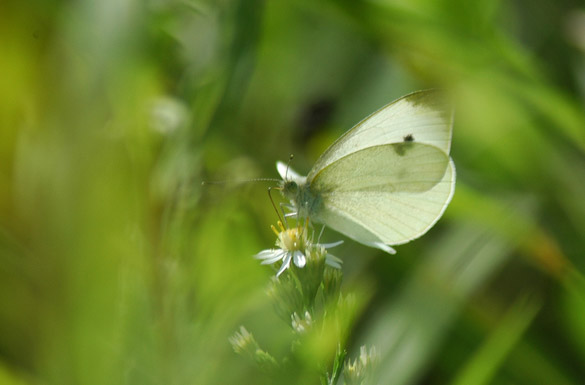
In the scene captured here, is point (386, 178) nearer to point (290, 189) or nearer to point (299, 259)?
point (290, 189)

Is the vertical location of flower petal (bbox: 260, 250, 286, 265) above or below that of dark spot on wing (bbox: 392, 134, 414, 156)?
below

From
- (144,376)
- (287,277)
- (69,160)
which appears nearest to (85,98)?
(69,160)

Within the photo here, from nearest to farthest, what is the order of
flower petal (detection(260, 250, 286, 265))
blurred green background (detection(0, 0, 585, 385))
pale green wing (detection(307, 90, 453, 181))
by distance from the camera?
blurred green background (detection(0, 0, 585, 385)) → flower petal (detection(260, 250, 286, 265)) → pale green wing (detection(307, 90, 453, 181))

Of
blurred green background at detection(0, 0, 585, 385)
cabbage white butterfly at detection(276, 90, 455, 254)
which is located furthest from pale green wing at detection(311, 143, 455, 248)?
blurred green background at detection(0, 0, 585, 385)

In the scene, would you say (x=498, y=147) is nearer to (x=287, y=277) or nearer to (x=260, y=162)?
(x=260, y=162)

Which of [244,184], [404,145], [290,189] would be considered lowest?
[244,184]

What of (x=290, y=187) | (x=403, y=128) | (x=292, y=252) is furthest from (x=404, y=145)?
(x=292, y=252)

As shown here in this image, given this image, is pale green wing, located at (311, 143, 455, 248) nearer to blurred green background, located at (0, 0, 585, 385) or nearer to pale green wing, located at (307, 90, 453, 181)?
pale green wing, located at (307, 90, 453, 181)
